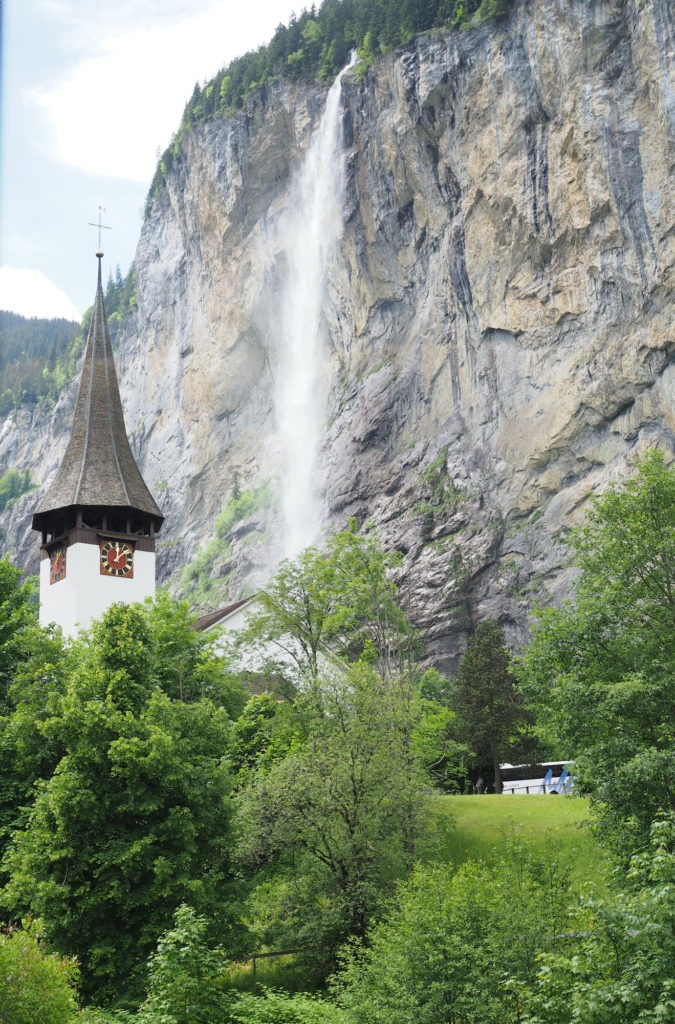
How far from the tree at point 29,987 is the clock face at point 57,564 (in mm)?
30378

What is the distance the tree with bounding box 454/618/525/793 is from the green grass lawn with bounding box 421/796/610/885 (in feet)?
33.1

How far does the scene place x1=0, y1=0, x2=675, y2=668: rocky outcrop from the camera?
53.6m

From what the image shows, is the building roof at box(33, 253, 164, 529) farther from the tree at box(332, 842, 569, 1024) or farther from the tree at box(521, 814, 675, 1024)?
the tree at box(521, 814, 675, 1024)

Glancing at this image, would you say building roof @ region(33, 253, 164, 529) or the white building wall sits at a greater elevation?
building roof @ region(33, 253, 164, 529)

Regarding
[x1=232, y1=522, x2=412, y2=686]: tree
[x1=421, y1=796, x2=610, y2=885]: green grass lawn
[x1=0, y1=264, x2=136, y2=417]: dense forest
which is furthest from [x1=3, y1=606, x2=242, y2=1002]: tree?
[x1=0, y1=264, x2=136, y2=417]: dense forest

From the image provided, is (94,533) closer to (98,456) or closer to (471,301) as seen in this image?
(98,456)

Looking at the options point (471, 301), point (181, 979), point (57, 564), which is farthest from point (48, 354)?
point (181, 979)

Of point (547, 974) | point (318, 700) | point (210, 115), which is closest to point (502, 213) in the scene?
point (210, 115)

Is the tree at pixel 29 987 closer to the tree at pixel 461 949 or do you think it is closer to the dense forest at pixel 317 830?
the dense forest at pixel 317 830

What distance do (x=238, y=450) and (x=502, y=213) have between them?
1232 inches

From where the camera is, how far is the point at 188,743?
19.3 metres

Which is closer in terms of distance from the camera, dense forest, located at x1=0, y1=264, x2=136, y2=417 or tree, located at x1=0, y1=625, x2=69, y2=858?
tree, located at x1=0, y1=625, x2=69, y2=858

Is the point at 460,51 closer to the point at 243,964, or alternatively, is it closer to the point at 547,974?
the point at 243,964

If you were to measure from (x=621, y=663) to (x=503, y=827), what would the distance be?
4.00 meters
